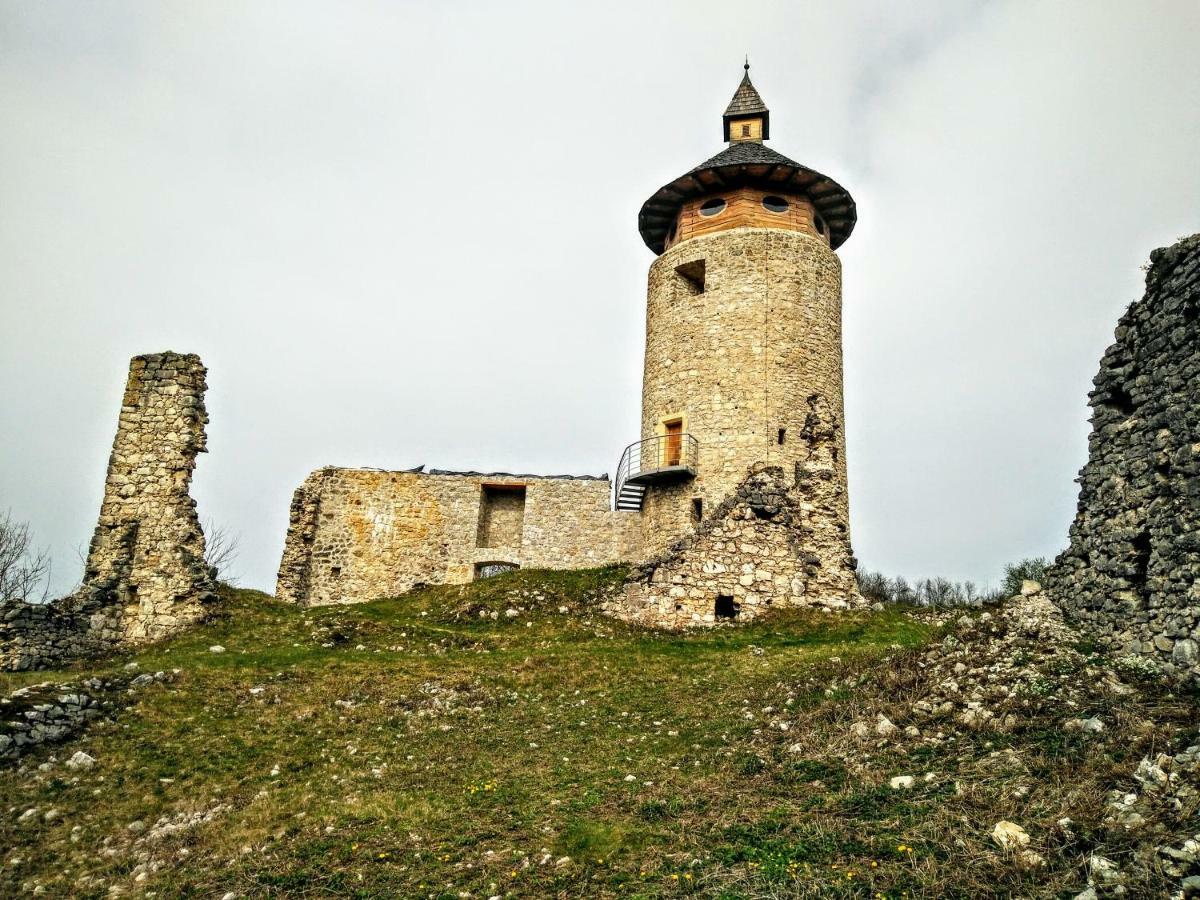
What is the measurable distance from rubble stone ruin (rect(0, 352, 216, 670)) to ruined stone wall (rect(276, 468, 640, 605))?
774 centimetres

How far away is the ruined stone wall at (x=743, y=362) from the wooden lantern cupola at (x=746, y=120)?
640cm

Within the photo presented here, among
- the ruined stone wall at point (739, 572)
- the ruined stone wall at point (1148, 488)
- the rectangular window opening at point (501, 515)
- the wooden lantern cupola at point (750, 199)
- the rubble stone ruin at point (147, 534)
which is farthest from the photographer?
the rectangular window opening at point (501, 515)

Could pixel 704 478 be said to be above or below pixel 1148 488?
above

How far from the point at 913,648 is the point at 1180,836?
6.29 m

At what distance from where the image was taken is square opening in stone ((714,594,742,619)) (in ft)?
65.9

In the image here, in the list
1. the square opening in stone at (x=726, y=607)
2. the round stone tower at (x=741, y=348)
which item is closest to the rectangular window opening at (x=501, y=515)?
the round stone tower at (x=741, y=348)

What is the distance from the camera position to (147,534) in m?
18.1

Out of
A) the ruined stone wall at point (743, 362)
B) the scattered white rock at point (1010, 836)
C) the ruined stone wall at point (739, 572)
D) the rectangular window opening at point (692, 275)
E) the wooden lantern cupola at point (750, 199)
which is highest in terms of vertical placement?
the wooden lantern cupola at point (750, 199)

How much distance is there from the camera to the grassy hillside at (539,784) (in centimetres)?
670

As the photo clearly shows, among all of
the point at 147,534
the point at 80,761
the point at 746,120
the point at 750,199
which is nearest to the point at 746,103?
the point at 746,120

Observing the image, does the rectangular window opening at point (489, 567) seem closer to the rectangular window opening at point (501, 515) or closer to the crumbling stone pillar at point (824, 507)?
the rectangular window opening at point (501, 515)

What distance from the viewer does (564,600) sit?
20.7 m

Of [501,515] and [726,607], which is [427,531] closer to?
[501,515]

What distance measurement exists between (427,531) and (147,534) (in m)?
10.4
